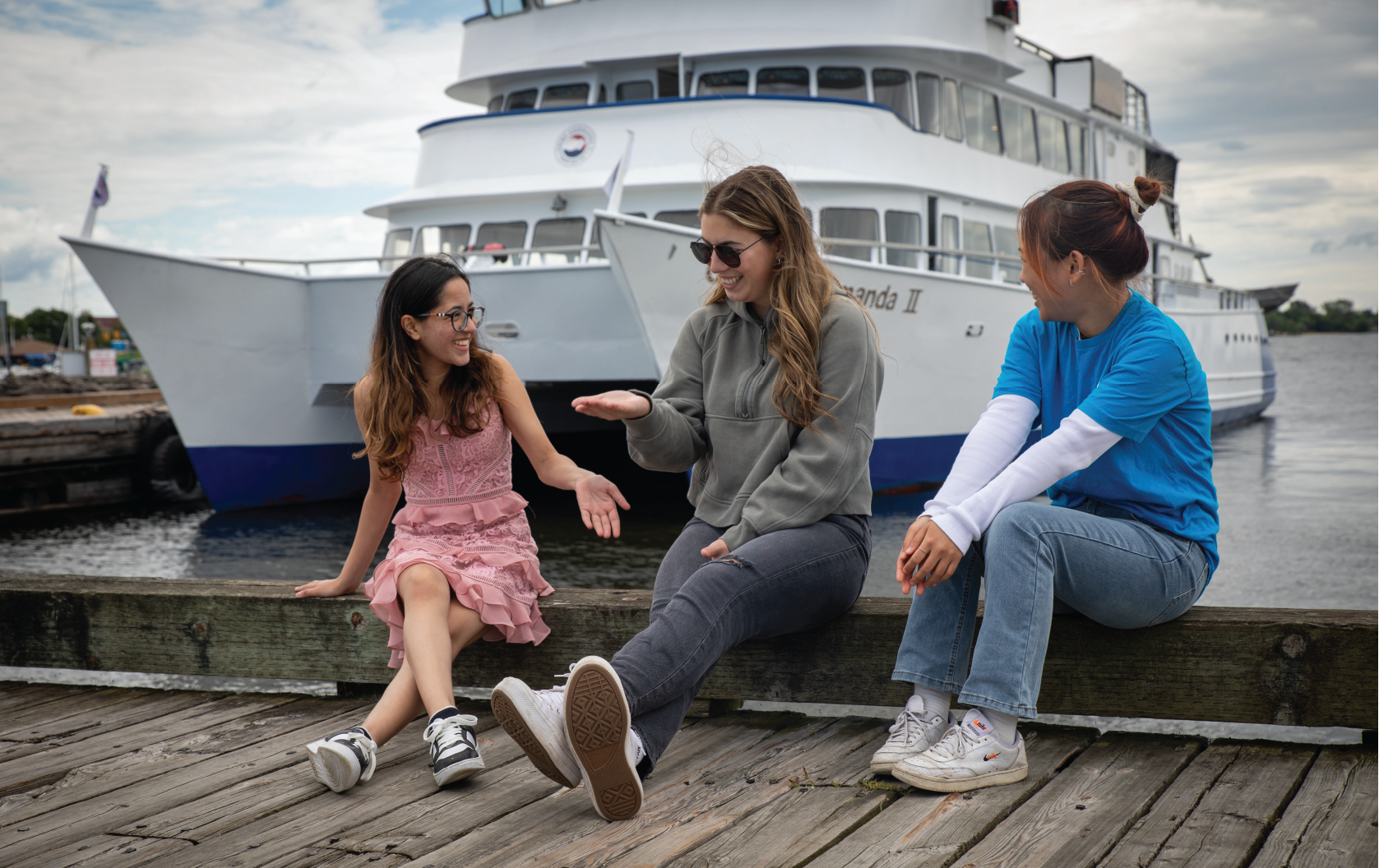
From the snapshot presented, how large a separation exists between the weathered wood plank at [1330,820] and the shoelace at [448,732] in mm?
1515

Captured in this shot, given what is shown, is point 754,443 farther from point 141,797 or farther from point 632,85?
point 632,85

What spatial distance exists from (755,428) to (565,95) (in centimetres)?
969

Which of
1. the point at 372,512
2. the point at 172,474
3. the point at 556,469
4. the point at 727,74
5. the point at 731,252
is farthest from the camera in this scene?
the point at 172,474

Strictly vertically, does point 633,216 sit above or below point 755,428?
above

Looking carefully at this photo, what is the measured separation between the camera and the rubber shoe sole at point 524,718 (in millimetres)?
2104

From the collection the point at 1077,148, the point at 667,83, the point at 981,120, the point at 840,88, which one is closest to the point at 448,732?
the point at 840,88

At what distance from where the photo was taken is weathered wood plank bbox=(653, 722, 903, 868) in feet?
6.48

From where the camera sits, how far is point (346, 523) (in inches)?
440

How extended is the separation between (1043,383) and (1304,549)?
852cm

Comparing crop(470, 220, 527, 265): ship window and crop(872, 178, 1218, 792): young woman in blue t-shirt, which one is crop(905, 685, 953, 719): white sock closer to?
crop(872, 178, 1218, 792): young woman in blue t-shirt

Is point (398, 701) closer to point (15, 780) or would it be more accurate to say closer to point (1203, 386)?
point (15, 780)

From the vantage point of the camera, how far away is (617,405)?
2.46 metres

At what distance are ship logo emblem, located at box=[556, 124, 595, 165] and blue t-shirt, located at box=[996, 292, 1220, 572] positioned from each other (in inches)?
332

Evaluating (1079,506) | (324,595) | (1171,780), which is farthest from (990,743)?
(324,595)
